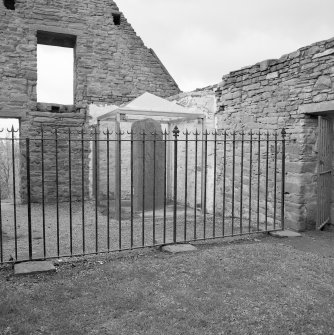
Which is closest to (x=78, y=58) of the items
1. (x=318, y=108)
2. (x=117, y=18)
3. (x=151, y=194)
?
(x=117, y=18)

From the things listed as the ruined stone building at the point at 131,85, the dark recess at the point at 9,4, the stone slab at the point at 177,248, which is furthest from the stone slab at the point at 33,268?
the dark recess at the point at 9,4

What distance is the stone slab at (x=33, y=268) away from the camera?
429 cm

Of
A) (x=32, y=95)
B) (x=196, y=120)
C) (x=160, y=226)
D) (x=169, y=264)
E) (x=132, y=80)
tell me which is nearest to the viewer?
(x=169, y=264)

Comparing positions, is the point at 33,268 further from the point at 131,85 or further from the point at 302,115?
the point at 131,85

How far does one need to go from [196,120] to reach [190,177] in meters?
1.56

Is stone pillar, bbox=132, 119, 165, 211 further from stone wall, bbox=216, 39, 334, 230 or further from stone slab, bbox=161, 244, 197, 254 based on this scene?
stone slab, bbox=161, 244, 197, 254

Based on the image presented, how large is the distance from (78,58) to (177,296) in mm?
8580

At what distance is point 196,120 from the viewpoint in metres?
9.25

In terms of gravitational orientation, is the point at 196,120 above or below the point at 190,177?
above

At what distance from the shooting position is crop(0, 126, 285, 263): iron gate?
17.9ft

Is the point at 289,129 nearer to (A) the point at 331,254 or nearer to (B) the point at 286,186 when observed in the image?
(B) the point at 286,186

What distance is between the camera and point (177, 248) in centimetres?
533

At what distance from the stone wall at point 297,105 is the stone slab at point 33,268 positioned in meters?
4.35

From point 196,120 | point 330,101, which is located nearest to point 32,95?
point 196,120
